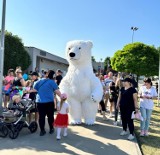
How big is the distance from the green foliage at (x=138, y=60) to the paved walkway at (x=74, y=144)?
17.1 metres

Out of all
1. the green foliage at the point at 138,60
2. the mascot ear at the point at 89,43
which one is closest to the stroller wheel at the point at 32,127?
the mascot ear at the point at 89,43

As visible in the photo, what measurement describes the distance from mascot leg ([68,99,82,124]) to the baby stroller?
1424 mm

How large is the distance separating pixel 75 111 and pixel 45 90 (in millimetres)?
1774

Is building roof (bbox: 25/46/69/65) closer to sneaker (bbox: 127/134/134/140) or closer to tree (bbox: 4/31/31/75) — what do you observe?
tree (bbox: 4/31/31/75)

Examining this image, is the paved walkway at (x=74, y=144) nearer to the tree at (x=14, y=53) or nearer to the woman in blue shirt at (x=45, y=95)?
the woman in blue shirt at (x=45, y=95)

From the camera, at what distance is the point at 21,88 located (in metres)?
8.32

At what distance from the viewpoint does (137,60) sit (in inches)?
968

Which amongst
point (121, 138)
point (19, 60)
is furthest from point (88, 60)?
point (19, 60)

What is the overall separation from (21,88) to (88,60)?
7.32 ft

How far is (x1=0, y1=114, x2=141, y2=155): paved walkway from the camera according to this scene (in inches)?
224

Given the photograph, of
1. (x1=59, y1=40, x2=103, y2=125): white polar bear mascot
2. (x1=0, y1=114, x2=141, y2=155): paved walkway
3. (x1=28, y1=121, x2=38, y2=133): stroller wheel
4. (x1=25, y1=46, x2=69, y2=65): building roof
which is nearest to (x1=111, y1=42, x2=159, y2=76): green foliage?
(x1=25, y1=46, x2=69, y2=65): building roof

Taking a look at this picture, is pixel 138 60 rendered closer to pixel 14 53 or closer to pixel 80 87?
pixel 14 53

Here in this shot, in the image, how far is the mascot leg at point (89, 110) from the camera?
8234 millimetres

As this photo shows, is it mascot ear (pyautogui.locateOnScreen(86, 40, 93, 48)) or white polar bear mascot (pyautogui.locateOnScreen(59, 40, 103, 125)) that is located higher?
mascot ear (pyautogui.locateOnScreen(86, 40, 93, 48))
